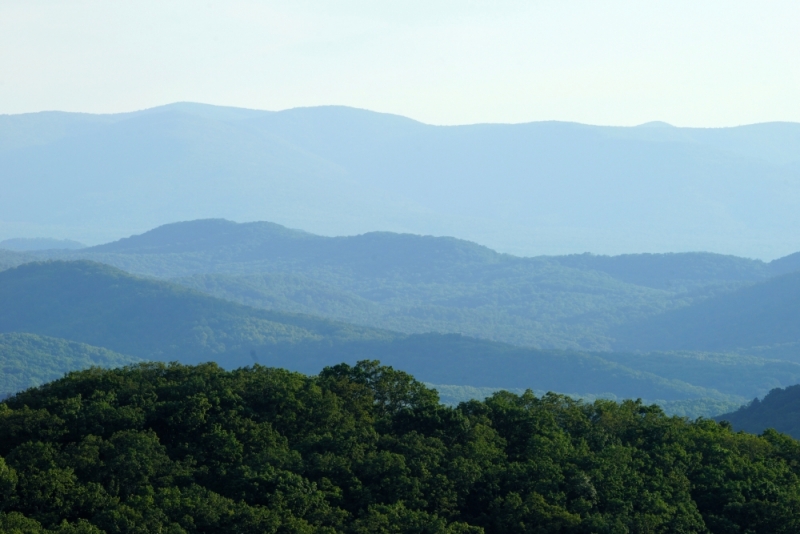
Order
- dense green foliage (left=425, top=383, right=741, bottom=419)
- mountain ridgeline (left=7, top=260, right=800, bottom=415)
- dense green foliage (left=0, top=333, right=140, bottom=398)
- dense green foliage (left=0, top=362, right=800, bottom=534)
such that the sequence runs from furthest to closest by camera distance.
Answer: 1. mountain ridgeline (left=7, top=260, right=800, bottom=415)
2. dense green foliage (left=0, top=333, right=140, bottom=398)
3. dense green foliage (left=425, top=383, right=741, bottom=419)
4. dense green foliage (left=0, top=362, right=800, bottom=534)

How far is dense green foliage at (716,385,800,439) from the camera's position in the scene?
86438mm

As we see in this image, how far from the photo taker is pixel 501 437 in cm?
4266

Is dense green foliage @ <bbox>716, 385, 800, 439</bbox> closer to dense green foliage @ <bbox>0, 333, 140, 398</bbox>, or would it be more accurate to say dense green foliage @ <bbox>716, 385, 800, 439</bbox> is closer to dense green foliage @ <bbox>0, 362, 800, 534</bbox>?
dense green foliage @ <bbox>0, 362, 800, 534</bbox>

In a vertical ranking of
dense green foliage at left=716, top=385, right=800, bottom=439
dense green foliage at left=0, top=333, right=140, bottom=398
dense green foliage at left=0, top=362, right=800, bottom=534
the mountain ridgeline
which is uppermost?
dense green foliage at left=0, top=362, right=800, bottom=534

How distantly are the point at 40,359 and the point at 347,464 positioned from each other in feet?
446

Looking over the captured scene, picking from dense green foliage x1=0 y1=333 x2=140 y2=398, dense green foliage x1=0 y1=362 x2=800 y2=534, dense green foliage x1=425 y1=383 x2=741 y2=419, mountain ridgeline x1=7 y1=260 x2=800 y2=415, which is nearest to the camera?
dense green foliage x1=0 y1=362 x2=800 y2=534

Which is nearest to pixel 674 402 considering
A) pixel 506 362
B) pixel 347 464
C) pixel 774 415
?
pixel 506 362

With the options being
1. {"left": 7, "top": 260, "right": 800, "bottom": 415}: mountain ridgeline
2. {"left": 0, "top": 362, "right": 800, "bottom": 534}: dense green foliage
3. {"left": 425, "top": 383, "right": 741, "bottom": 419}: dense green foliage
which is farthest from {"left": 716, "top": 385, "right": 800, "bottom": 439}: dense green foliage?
{"left": 7, "top": 260, "right": 800, "bottom": 415}: mountain ridgeline

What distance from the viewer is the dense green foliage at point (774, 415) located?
86438mm

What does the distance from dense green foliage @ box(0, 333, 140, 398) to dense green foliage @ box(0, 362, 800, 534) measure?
109999 millimetres

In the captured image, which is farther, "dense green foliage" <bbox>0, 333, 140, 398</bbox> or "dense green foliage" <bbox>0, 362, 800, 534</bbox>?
"dense green foliage" <bbox>0, 333, 140, 398</bbox>

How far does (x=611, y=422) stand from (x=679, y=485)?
637cm

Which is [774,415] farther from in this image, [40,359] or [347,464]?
[40,359]

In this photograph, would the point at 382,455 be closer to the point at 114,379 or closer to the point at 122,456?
the point at 122,456
